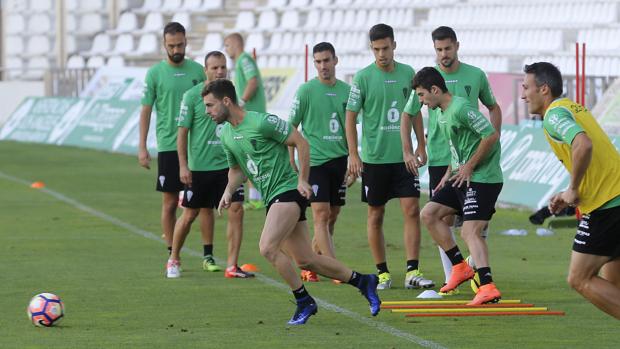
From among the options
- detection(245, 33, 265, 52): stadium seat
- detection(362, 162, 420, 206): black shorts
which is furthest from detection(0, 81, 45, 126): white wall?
detection(362, 162, 420, 206): black shorts

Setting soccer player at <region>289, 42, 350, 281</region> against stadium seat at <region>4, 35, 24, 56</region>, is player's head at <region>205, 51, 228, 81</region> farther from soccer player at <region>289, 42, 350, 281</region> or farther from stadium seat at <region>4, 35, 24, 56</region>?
stadium seat at <region>4, 35, 24, 56</region>

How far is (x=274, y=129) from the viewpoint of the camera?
10547 mm

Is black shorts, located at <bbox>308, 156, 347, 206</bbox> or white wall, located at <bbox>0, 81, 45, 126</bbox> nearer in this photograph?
black shorts, located at <bbox>308, 156, 347, 206</bbox>

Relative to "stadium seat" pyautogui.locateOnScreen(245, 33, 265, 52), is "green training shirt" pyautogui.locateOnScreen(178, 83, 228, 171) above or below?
above

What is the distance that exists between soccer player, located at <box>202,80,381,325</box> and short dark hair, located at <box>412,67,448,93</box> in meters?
1.18

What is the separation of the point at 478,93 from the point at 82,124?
24.1 m

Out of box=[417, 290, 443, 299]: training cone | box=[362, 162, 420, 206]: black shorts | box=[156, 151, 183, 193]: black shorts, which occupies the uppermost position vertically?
box=[362, 162, 420, 206]: black shorts

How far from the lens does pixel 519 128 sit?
66.8ft

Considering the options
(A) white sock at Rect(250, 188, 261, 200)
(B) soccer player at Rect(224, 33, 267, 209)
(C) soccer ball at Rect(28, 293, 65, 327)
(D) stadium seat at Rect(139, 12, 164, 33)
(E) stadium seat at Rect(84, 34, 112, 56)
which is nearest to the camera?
(C) soccer ball at Rect(28, 293, 65, 327)

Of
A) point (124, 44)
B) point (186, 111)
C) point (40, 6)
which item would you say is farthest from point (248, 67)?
point (40, 6)

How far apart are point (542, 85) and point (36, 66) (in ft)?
137

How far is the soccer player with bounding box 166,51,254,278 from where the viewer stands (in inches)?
530

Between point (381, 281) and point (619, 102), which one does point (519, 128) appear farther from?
point (381, 281)

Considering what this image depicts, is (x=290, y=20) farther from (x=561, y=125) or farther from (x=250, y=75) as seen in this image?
(x=561, y=125)
